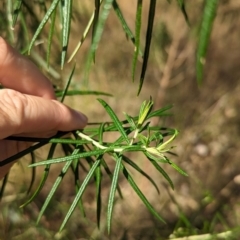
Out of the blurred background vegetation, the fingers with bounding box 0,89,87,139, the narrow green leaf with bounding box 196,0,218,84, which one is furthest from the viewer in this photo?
Answer: the blurred background vegetation

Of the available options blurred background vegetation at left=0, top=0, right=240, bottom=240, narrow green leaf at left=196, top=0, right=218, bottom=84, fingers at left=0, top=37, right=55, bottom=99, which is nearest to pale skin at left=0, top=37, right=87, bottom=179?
fingers at left=0, top=37, right=55, bottom=99

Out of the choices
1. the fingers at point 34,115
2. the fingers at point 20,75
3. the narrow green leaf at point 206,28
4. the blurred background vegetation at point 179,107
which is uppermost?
the narrow green leaf at point 206,28

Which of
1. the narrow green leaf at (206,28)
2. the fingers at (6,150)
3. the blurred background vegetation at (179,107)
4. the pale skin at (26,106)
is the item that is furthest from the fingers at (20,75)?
the blurred background vegetation at (179,107)

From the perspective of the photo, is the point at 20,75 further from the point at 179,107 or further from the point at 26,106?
the point at 179,107

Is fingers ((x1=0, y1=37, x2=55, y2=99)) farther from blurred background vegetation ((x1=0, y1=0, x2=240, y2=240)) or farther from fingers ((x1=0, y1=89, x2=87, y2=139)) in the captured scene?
blurred background vegetation ((x1=0, y1=0, x2=240, y2=240))

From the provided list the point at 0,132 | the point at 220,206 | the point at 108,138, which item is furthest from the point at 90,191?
the point at 0,132

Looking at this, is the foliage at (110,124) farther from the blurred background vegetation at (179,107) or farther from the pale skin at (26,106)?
the blurred background vegetation at (179,107)

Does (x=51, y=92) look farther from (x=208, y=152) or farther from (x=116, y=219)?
(x=208, y=152)

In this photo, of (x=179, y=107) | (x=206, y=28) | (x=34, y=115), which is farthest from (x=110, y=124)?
(x=179, y=107)

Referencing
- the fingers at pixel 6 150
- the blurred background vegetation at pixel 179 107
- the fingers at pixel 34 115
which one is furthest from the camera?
the blurred background vegetation at pixel 179 107
